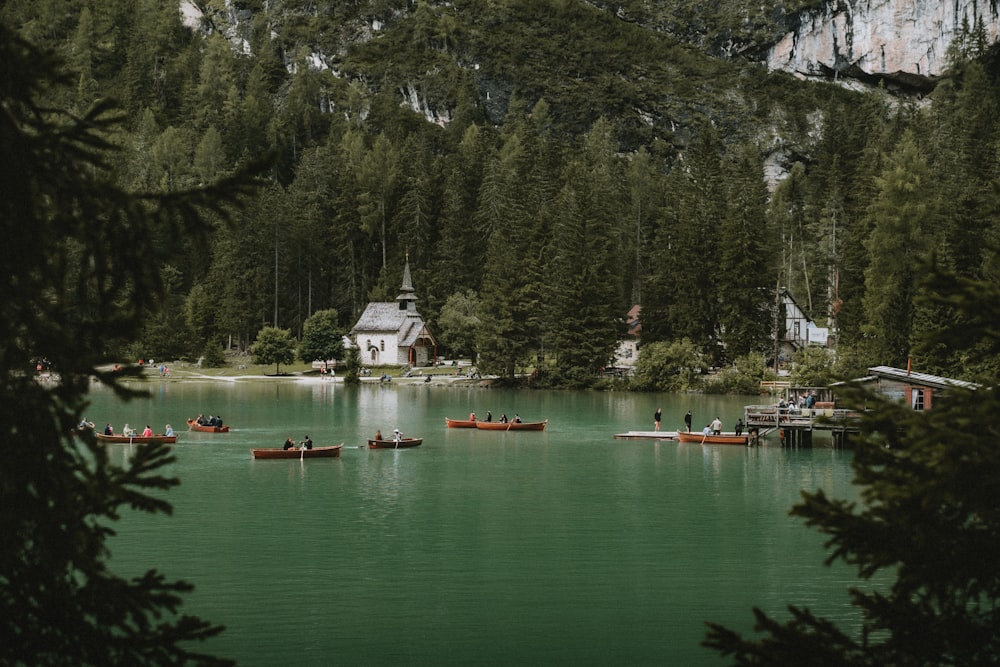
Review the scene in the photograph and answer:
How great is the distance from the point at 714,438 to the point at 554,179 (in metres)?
71.5

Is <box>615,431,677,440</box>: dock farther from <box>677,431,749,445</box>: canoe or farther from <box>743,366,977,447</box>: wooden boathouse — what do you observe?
<box>743,366,977,447</box>: wooden boathouse

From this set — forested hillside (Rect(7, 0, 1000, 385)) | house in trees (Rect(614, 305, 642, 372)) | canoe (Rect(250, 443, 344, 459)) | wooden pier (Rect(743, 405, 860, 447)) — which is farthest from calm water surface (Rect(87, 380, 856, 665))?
house in trees (Rect(614, 305, 642, 372))

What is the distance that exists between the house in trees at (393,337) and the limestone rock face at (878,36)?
304 ft

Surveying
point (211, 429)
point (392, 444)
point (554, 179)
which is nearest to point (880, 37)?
point (554, 179)

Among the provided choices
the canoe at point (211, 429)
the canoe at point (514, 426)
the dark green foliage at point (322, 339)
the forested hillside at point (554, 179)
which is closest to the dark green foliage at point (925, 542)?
the forested hillside at point (554, 179)

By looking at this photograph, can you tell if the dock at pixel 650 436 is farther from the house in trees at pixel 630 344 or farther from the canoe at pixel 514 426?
the house in trees at pixel 630 344

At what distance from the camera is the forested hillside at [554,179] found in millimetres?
95938

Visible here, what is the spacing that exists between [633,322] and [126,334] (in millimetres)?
103362

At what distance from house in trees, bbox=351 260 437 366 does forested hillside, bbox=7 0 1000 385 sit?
2.38 m

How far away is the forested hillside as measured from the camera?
3777 inches

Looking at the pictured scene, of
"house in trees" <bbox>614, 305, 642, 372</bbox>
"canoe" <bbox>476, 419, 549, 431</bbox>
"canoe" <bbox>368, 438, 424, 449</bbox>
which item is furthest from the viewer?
"house in trees" <bbox>614, 305, 642, 372</bbox>

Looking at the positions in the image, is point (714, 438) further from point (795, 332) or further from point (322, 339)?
point (322, 339)

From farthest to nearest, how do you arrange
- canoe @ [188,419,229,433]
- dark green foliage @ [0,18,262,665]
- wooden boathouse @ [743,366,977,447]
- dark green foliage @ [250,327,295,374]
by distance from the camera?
dark green foliage @ [250,327,295,374] → canoe @ [188,419,229,433] → wooden boathouse @ [743,366,977,447] → dark green foliage @ [0,18,262,665]

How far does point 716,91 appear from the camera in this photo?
185m
